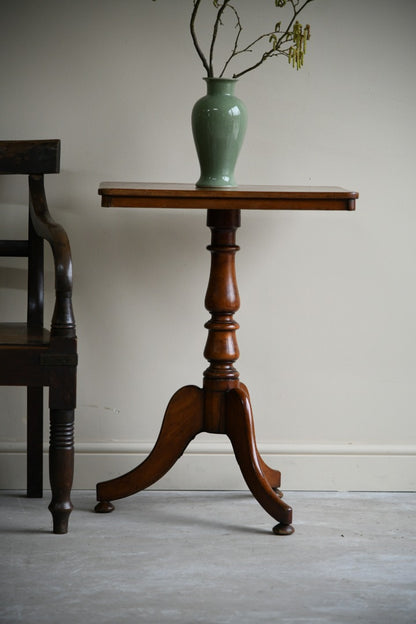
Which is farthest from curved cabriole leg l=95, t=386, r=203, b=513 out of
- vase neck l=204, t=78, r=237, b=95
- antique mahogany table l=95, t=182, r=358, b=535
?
vase neck l=204, t=78, r=237, b=95

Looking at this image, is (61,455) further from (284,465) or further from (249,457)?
(284,465)

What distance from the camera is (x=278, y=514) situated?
6.20 feet

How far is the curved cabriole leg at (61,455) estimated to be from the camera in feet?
5.84

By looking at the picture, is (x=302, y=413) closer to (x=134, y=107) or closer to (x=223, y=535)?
(x=223, y=535)

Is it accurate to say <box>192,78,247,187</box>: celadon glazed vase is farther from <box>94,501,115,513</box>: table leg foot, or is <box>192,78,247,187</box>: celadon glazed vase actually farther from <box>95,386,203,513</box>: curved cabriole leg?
<box>94,501,115,513</box>: table leg foot

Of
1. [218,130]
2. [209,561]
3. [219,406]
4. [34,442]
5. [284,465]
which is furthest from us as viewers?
[284,465]

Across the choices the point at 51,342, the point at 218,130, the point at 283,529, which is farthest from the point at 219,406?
Answer: the point at 218,130

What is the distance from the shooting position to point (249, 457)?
1919 mm

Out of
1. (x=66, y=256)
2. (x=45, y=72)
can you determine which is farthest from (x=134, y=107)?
(x=66, y=256)

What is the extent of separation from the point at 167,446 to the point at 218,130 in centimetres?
75

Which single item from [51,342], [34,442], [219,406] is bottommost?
[34,442]

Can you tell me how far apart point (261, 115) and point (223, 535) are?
106 cm

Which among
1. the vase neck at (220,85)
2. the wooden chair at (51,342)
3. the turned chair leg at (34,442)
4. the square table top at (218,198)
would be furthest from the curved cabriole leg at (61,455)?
the vase neck at (220,85)

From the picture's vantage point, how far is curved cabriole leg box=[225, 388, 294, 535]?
→ 189 cm
